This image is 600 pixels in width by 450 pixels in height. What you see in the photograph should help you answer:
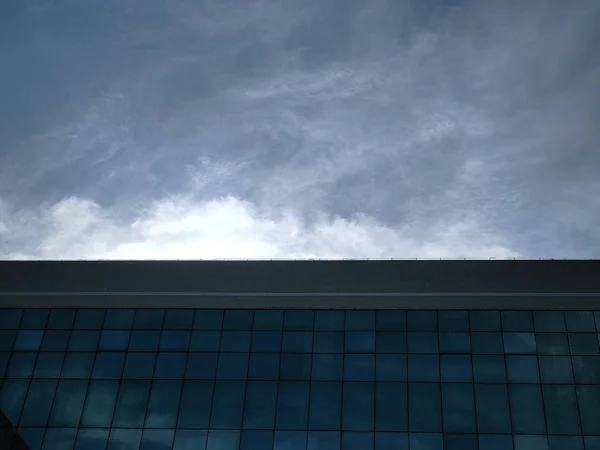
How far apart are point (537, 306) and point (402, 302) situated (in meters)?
7.27

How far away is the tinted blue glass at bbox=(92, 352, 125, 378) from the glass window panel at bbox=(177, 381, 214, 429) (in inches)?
158

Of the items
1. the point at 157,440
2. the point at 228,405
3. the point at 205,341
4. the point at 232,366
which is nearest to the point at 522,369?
the point at 232,366

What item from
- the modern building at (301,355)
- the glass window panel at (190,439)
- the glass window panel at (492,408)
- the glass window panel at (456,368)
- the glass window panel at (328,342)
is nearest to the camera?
the glass window panel at (492,408)

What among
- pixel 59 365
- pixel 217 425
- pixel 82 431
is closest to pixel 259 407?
pixel 217 425

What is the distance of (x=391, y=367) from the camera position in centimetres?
3556

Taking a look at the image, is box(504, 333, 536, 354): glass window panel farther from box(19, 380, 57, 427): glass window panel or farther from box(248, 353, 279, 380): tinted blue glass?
box(19, 380, 57, 427): glass window panel

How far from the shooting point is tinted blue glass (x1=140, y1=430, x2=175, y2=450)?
34.4m

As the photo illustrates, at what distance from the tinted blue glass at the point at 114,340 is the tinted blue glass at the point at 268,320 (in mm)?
7505

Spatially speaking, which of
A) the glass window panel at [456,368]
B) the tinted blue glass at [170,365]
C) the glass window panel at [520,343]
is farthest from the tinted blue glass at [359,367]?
the tinted blue glass at [170,365]

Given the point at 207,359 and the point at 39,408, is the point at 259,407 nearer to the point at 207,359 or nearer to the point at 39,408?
the point at 207,359

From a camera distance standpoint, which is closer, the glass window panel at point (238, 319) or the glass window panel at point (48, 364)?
the glass window panel at point (48, 364)

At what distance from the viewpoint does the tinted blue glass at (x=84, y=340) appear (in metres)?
38.2

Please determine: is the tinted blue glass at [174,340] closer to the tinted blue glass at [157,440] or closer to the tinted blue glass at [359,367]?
the tinted blue glass at [157,440]

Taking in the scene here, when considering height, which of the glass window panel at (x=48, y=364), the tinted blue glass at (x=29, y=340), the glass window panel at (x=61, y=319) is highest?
the glass window panel at (x=61, y=319)
